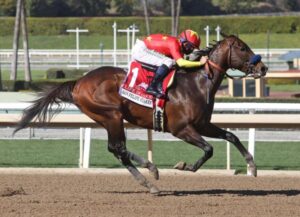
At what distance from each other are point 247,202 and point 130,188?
1.76 m

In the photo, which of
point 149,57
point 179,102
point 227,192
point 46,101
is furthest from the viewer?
point 46,101

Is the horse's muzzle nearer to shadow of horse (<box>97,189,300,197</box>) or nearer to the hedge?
shadow of horse (<box>97,189,300,197</box>)

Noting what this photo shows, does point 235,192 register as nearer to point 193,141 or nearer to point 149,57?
point 193,141

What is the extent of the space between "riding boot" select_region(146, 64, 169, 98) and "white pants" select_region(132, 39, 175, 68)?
0.22 ft

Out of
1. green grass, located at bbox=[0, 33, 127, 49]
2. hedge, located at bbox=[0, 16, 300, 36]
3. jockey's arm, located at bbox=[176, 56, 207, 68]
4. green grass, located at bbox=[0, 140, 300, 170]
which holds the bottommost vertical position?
green grass, located at bbox=[0, 33, 127, 49]

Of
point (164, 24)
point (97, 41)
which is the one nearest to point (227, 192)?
point (97, 41)

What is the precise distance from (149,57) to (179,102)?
0.57m

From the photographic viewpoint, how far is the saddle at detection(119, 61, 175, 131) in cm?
904

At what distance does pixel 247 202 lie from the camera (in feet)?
28.0

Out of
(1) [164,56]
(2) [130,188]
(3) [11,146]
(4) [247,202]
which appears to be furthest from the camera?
(3) [11,146]

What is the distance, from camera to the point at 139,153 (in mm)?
13992

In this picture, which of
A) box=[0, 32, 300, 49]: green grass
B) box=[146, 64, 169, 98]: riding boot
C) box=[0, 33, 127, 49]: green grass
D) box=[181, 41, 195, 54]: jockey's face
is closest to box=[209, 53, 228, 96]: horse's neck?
box=[181, 41, 195, 54]: jockey's face

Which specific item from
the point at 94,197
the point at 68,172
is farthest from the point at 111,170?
the point at 94,197

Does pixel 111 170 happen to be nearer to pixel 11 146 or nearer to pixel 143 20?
pixel 11 146
